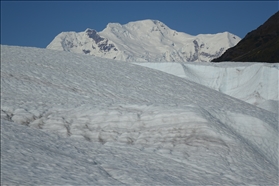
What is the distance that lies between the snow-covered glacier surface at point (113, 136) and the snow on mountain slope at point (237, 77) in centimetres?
2140

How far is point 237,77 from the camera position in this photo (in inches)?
1594

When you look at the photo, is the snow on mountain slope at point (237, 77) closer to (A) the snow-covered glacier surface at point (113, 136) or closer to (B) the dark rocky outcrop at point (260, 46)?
(A) the snow-covered glacier surface at point (113, 136)

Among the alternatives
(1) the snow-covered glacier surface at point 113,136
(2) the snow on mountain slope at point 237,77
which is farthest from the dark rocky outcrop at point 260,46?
(1) the snow-covered glacier surface at point 113,136

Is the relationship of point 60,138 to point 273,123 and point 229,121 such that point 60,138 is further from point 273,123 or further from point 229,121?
point 273,123

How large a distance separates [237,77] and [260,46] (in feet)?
314

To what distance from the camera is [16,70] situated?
14.1 metres

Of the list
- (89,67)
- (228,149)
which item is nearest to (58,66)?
(89,67)

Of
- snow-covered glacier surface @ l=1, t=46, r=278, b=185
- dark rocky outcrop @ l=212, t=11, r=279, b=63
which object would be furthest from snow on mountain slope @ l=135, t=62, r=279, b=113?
dark rocky outcrop @ l=212, t=11, r=279, b=63

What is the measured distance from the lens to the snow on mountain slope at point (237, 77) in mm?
36250

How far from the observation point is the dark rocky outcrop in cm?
11674

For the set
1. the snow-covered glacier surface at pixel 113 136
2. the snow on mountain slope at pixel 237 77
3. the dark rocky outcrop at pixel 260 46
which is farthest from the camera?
the dark rocky outcrop at pixel 260 46

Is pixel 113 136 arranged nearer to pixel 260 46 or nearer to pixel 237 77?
pixel 237 77

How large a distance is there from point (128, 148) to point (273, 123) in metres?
6.76

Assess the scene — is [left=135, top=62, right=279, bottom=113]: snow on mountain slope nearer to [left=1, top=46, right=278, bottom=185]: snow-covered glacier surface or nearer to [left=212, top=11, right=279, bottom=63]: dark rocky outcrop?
[left=1, top=46, right=278, bottom=185]: snow-covered glacier surface
